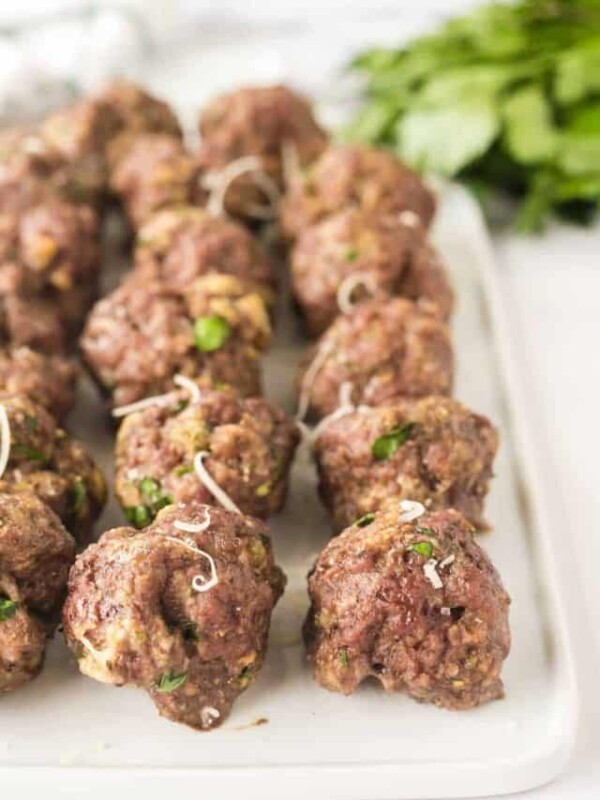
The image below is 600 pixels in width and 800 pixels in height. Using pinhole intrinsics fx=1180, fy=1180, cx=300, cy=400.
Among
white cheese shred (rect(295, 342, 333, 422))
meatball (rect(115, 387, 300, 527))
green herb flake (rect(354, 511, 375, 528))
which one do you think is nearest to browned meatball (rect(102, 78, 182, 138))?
white cheese shred (rect(295, 342, 333, 422))

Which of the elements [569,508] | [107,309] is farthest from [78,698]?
[569,508]

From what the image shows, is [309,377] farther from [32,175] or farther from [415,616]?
[32,175]

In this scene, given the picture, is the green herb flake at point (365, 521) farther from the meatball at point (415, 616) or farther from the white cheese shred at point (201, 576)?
the white cheese shred at point (201, 576)

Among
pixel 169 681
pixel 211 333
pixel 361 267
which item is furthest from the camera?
pixel 361 267

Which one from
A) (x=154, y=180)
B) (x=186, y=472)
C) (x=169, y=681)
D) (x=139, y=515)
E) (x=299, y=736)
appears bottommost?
(x=299, y=736)

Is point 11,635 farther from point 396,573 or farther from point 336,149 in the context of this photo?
point 336,149

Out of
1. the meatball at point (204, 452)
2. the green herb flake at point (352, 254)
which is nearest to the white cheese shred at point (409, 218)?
the green herb flake at point (352, 254)

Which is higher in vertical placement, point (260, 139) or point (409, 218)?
point (260, 139)

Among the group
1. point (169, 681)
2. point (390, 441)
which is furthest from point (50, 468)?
point (390, 441)
